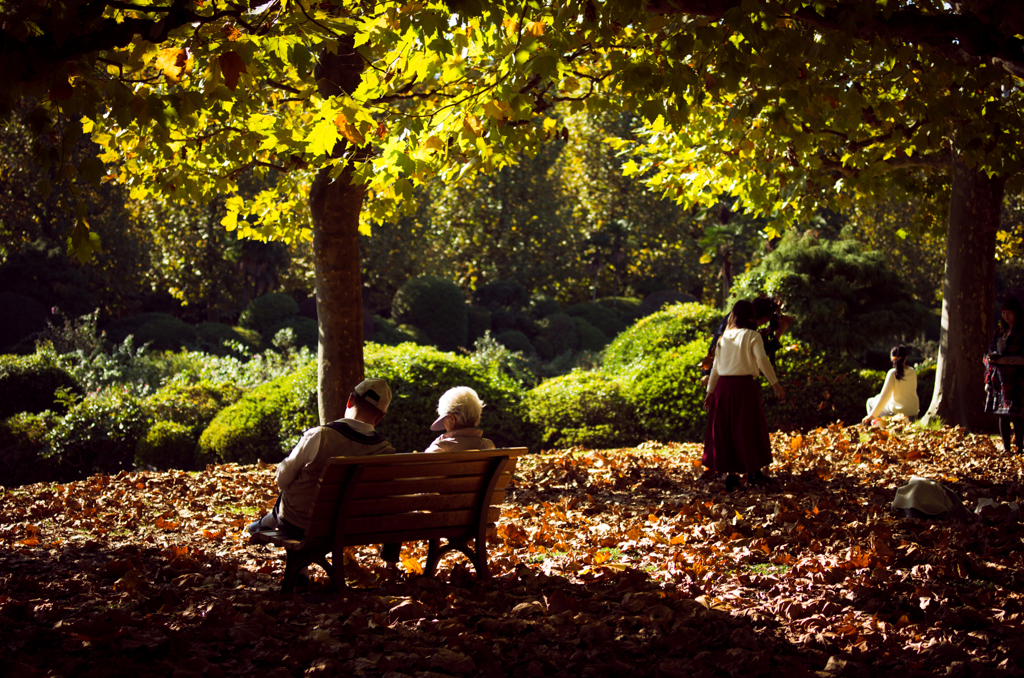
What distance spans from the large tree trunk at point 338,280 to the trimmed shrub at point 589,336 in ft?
61.1

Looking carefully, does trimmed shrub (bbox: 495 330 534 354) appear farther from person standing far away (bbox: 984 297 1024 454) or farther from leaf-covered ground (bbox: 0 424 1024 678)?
Answer: leaf-covered ground (bbox: 0 424 1024 678)

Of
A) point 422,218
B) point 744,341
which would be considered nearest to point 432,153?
point 744,341

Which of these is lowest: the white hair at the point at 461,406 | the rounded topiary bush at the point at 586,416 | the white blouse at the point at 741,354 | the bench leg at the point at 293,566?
the rounded topiary bush at the point at 586,416

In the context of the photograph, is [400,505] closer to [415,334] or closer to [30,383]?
[30,383]

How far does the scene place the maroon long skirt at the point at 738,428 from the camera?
6664 mm

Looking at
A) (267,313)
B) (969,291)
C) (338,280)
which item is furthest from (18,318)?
(969,291)

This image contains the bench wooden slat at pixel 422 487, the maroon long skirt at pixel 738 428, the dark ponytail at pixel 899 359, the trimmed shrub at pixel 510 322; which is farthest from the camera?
the trimmed shrub at pixel 510 322

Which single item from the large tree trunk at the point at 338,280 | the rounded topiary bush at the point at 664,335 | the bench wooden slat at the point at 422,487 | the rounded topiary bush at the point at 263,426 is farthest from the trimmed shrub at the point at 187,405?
the bench wooden slat at the point at 422,487

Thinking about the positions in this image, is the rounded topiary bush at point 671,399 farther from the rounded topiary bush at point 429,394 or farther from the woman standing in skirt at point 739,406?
the woman standing in skirt at point 739,406

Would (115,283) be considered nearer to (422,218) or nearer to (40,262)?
(40,262)

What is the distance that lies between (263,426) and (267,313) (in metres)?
13.4

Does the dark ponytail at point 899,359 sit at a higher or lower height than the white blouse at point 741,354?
lower

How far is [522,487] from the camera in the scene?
7.61 metres

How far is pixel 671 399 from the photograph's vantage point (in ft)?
37.4
